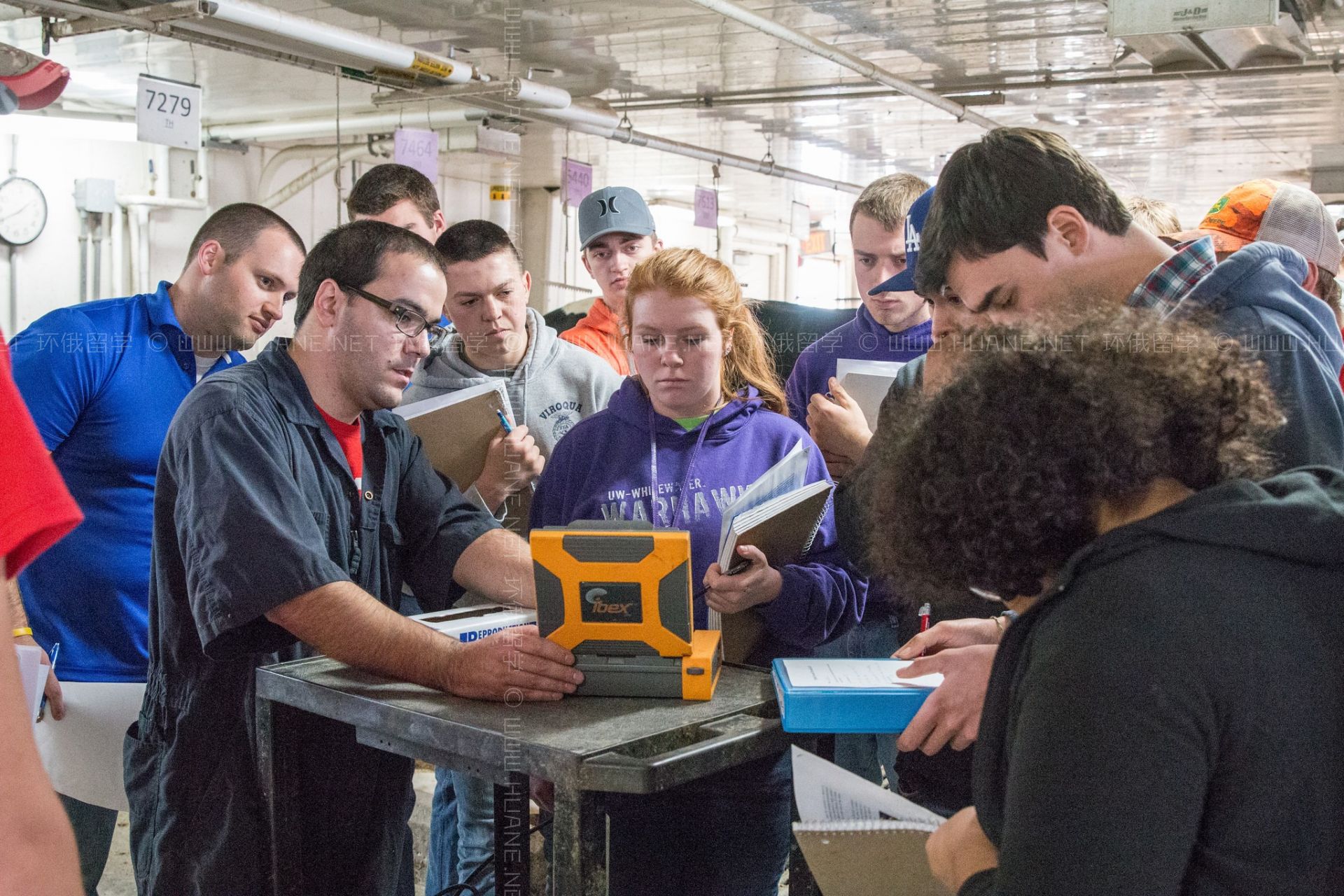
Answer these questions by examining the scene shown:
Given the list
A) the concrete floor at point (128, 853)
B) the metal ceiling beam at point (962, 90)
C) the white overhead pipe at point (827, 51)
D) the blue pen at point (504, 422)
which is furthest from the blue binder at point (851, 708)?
the metal ceiling beam at point (962, 90)

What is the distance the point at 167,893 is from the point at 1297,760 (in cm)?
159

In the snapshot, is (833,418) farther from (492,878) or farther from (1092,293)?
(492,878)

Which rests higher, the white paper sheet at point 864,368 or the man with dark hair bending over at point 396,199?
the man with dark hair bending over at point 396,199

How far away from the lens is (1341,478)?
913 millimetres

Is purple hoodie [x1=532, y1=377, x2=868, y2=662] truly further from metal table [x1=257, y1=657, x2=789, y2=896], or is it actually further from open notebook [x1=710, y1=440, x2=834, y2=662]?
metal table [x1=257, y1=657, x2=789, y2=896]

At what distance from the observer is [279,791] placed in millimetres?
1659

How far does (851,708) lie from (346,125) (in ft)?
21.7

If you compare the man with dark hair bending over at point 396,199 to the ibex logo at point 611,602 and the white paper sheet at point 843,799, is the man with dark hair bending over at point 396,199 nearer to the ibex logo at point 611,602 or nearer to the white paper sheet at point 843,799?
the ibex logo at point 611,602

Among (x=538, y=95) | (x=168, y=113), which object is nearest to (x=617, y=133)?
(x=538, y=95)

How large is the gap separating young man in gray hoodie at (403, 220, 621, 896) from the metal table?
2.80 ft

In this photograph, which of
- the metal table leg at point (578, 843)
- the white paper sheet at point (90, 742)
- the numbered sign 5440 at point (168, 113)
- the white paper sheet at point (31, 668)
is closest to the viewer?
the metal table leg at point (578, 843)

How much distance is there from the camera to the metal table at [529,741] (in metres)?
1.28

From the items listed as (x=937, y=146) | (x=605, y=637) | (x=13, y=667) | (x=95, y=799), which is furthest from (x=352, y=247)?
(x=937, y=146)

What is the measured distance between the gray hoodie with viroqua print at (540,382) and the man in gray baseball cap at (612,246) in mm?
558
